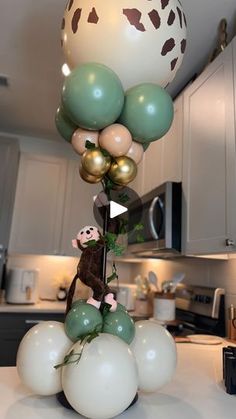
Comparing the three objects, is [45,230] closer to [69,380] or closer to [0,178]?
[0,178]

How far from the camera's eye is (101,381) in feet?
1.81

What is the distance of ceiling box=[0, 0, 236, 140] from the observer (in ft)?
4.86

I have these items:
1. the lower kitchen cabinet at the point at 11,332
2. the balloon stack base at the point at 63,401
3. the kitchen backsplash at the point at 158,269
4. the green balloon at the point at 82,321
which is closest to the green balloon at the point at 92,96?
the green balloon at the point at 82,321

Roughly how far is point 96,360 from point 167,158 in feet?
5.16

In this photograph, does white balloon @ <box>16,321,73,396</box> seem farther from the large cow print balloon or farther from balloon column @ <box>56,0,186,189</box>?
the large cow print balloon

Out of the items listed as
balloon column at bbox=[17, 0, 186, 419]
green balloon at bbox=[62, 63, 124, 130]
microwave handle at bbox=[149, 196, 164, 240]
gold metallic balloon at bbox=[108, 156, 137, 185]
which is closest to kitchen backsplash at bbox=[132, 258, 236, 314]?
microwave handle at bbox=[149, 196, 164, 240]

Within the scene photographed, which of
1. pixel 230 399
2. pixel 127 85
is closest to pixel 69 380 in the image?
pixel 230 399

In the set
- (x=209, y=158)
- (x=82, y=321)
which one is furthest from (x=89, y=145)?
(x=209, y=158)

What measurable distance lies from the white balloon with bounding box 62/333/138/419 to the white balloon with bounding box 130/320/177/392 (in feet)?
0.29

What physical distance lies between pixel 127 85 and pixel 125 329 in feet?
2.04

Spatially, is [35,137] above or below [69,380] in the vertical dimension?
above

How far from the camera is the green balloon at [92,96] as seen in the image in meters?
0.68

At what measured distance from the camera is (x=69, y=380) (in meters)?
0.57

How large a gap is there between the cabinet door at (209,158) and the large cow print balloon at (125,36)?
64cm
